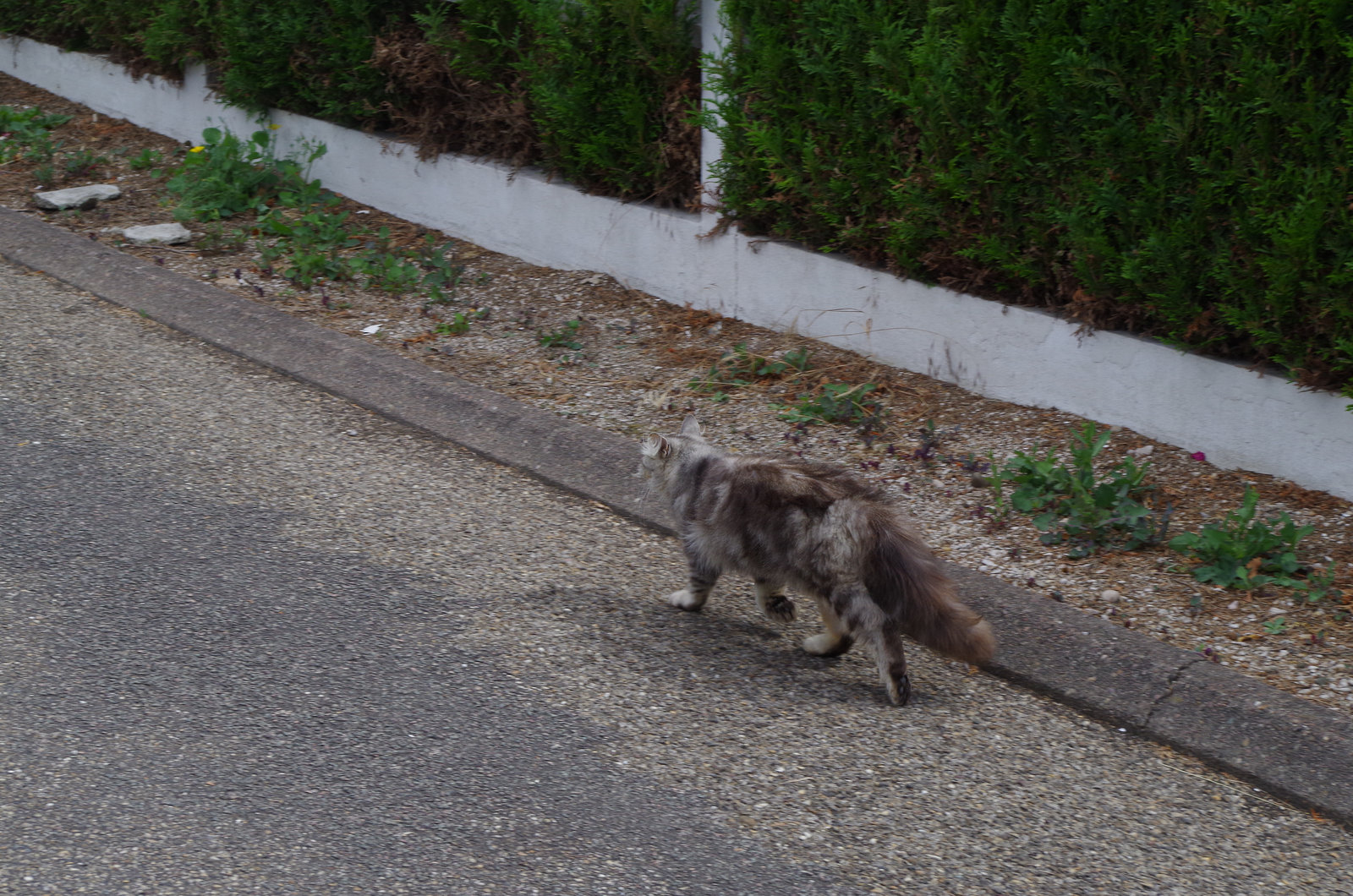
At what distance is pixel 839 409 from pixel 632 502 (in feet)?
4.13

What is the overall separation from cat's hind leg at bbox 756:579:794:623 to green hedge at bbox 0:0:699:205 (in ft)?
11.4

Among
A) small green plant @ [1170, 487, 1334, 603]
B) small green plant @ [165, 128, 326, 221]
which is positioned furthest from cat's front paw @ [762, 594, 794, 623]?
small green plant @ [165, 128, 326, 221]

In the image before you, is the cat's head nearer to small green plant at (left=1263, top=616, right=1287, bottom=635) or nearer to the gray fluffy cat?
the gray fluffy cat

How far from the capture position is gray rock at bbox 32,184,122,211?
865cm

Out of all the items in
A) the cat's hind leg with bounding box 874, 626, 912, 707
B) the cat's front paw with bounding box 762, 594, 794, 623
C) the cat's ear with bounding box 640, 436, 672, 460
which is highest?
the cat's ear with bounding box 640, 436, 672, 460

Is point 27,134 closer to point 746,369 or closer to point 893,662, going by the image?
point 746,369

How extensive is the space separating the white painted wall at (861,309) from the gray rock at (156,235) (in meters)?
1.39

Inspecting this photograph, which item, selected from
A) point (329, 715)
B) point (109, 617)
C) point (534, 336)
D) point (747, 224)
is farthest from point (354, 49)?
point (329, 715)

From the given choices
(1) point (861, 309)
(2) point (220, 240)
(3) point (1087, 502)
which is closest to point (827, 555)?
(3) point (1087, 502)

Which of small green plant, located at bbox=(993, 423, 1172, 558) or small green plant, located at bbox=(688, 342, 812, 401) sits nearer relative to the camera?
small green plant, located at bbox=(993, 423, 1172, 558)

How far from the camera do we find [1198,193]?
4.91 meters

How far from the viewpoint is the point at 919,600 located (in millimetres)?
3887

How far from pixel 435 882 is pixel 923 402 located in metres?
3.77

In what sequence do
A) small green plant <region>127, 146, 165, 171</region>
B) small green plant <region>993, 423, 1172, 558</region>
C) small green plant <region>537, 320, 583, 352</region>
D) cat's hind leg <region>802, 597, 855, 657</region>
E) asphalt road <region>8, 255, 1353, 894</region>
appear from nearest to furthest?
asphalt road <region>8, 255, 1353, 894</region>, cat's hind leg <region>802, 597, 855, 657</region>, small green plant <region>993, 423, 1172, 558</region>, small green plant <region>537, 320, 583, 352</region>, small green plant <region>127, 146, 165, 171</region>
